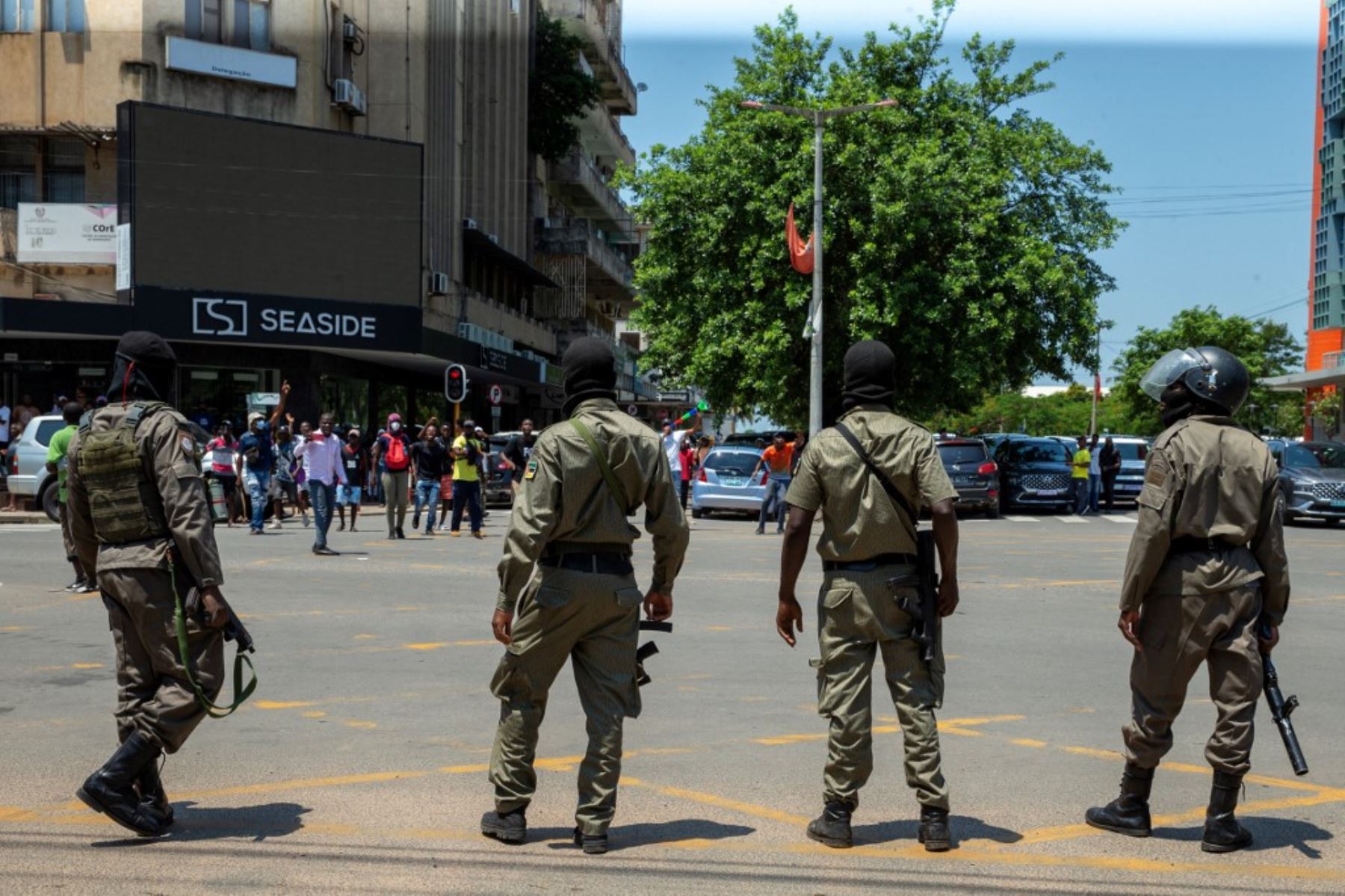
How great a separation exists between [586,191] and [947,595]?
5374 centimetres

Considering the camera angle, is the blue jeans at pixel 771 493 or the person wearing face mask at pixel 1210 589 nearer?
the person wearing face mask at pixel 1210 589

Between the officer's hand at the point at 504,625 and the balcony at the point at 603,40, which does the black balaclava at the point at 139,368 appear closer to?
the officer's hand at the point at 504,625

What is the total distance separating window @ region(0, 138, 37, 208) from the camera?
32812mm

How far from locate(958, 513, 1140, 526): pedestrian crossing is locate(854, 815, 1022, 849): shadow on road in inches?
900

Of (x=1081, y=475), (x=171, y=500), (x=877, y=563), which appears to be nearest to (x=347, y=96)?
(x=1081, y=475)

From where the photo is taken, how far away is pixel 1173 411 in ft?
18.1

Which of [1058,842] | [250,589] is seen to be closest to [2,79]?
[250,589]

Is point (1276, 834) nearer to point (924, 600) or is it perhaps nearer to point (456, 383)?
point (924, 600)

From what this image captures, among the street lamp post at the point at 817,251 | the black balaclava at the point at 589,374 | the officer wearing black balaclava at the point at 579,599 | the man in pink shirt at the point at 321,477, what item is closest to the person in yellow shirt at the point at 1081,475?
the street lamp post at the point at 817,251

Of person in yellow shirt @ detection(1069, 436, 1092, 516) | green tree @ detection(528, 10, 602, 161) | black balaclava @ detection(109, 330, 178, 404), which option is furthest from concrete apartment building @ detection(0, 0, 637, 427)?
black balaclava @ detection(109, 330, 178, 404)

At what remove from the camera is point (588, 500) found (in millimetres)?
5125

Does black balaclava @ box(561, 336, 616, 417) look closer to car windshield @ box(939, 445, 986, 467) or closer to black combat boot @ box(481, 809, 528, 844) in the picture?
black combat boot @ box(481, 809, 528, 844)

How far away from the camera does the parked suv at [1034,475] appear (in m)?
31.6

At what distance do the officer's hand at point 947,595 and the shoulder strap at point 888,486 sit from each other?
0.21 metres
